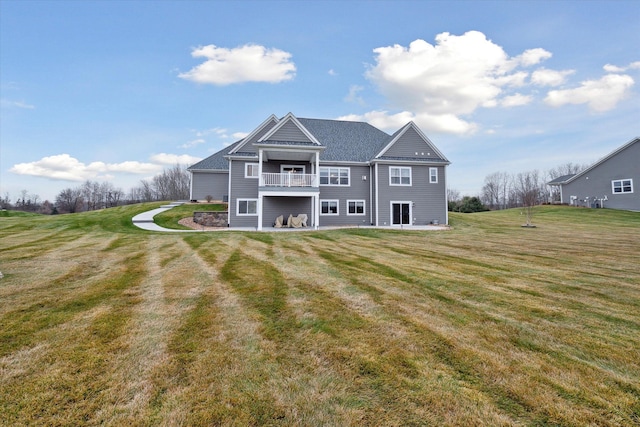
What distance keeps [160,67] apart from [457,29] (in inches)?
740

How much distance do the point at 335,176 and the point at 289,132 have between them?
4775 millimetres

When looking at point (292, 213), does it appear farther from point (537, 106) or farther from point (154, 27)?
point (537, 106)

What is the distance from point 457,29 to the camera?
17.6m

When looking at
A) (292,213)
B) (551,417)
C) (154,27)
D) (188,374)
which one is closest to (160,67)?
(154,27)

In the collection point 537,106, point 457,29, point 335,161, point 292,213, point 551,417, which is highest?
point 457,29

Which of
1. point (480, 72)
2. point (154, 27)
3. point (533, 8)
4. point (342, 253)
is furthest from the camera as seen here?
point (480, 72)

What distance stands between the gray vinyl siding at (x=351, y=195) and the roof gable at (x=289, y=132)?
2.88 metres

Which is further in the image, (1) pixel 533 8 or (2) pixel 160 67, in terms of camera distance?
(2) pixel 160 67

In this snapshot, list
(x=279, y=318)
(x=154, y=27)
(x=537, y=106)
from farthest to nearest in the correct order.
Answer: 1. (x=537, y=106)
2. (x=154, y=27)
3. (x=279, y=318)

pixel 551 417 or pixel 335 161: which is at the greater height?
pixel 335 161

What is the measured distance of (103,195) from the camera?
59438mm

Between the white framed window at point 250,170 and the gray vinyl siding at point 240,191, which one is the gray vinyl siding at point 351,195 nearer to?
the white framed window at point 250,170

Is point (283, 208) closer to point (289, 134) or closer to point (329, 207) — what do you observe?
point (329, 207)

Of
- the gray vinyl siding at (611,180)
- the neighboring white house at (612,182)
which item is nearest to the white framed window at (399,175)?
the neighboring white house at (612,182)
